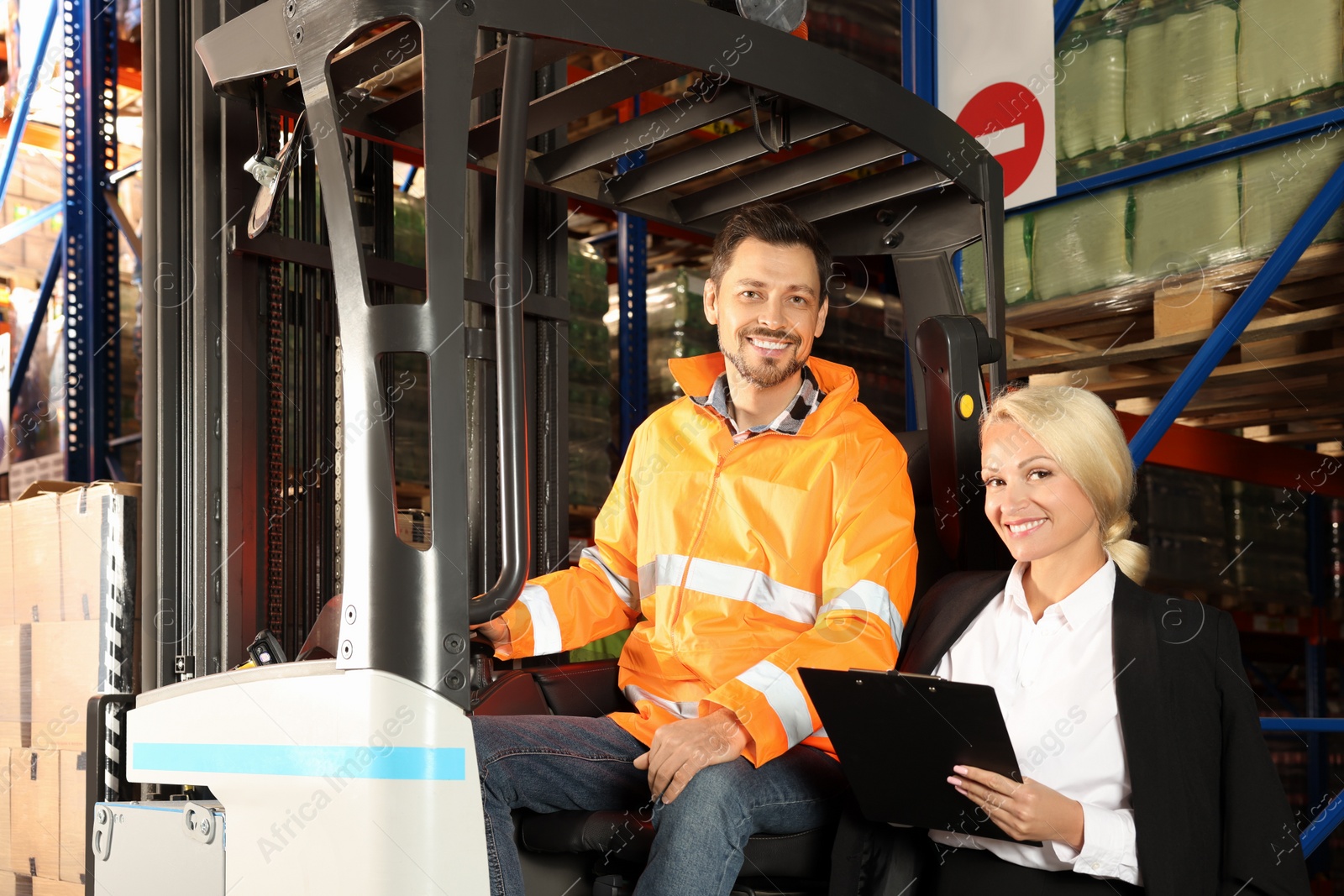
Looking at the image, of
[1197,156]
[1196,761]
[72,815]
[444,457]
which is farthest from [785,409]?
[72,815]

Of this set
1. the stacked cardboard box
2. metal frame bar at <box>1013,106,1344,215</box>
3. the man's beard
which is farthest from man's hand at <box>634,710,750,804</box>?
metal frame bar at <box>1013,106,1344,215</box>

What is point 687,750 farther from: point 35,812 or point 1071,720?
point 35,812

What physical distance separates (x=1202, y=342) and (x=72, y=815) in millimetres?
4157

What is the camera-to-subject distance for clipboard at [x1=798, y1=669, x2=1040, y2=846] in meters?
2.00

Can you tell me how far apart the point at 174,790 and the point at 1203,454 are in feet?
13.8

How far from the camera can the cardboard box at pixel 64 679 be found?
373 centimetres

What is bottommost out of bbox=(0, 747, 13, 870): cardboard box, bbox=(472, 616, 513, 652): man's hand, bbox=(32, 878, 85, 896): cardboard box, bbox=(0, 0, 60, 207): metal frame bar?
bbox=(32, 878, 85, 896): cardboard box

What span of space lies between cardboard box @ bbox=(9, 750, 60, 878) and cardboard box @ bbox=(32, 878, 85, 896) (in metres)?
0.02

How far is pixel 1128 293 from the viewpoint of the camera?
4672 mm

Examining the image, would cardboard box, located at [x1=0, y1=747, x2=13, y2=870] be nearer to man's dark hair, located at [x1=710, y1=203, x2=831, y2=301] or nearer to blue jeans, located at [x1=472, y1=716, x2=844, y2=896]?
blue jeans, located at [x1=472, y1=716, x2=844, y2=896]

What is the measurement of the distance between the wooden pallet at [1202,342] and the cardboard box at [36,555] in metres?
3.62

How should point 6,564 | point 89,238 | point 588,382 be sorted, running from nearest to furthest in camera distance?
point 6,564, point 89,238, point 588,382

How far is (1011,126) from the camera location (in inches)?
206

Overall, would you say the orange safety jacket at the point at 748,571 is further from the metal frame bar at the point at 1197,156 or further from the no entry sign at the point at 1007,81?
the no entry sign at the point at 1007,81
